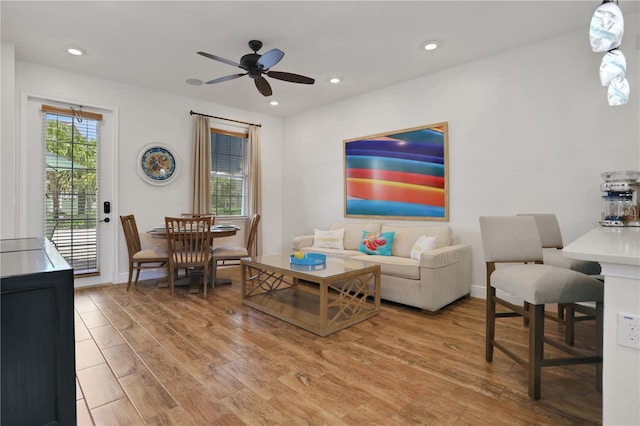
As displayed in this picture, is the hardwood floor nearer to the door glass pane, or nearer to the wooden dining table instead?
the wooden dining table

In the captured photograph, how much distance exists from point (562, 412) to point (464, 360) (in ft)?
2.07

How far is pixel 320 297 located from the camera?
9.04ft

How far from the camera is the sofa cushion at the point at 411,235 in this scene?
153 inches

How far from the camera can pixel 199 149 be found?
204 inches

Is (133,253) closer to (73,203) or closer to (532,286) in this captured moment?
(73,203)

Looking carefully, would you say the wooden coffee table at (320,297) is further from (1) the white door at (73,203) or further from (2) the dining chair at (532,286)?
(1) the white door at (73,203)

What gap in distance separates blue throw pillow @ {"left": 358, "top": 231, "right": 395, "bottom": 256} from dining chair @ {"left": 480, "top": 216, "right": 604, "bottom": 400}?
79.0 inches

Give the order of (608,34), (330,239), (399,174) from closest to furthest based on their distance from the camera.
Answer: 1. (608,34)
2. (399,174)
3. (330,239)

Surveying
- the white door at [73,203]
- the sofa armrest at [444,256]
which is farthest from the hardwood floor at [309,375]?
the white door at [73,203]

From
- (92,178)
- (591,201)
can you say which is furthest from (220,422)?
(92,178)

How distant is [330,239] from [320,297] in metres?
2.05

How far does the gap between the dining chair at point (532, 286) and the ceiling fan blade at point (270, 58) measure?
88.4 inches

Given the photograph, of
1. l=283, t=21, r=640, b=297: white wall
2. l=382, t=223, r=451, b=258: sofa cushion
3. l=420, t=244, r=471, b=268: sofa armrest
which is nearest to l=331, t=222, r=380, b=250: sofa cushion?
l=382, t=223, r=451, b=258: sofa cushion

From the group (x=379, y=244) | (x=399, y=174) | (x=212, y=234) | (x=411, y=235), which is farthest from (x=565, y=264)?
(x=212, y=234)
